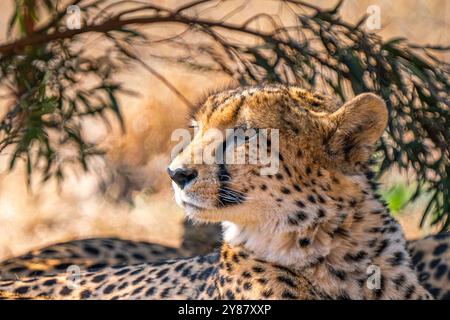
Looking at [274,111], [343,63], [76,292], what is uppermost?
[343,63]

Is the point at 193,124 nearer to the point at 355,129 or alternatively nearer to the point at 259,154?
the point at 259,154

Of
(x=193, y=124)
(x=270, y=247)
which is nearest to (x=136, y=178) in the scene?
(x=193, y=124)

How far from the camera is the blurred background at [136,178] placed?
23.9ft

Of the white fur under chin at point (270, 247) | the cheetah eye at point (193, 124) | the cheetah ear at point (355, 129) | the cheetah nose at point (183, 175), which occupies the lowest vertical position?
the white fur under chin at point (270, 247)

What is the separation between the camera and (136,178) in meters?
7.95

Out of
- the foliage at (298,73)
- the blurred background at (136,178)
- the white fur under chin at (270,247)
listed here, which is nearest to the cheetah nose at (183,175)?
the white fur under chin at (270,247)

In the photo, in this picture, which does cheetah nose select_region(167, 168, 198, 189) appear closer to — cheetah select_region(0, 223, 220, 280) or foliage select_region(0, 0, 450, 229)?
cheetah select_region(0, 223, 220, 280)

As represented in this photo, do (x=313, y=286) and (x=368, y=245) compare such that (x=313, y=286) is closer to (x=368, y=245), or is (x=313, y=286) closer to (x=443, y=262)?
(x=368, y=245)

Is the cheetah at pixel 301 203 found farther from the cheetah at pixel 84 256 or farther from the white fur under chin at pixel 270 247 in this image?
the cheetah at pixel 84 256

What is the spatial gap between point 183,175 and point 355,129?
22.2 inches

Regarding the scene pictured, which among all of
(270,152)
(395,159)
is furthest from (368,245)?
(395,159)

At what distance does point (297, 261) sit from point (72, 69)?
1.85 meters

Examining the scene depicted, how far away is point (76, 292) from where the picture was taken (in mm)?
3861

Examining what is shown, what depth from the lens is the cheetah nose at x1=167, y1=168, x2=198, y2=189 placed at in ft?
9.93
